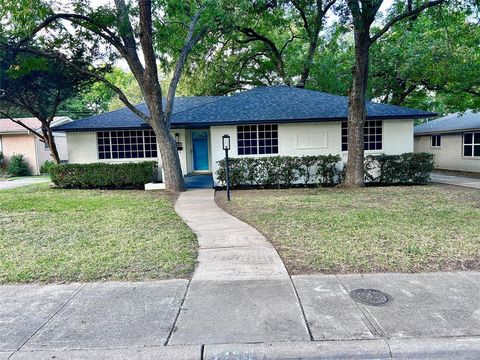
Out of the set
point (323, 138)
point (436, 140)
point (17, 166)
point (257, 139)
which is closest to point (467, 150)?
point (436, 140)

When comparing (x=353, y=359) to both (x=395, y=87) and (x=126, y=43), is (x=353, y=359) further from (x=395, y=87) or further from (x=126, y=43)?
(x=395, y=87)

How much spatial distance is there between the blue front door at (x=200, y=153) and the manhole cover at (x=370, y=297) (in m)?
13.3

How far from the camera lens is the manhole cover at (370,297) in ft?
12.1

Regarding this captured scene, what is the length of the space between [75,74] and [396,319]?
1689cm

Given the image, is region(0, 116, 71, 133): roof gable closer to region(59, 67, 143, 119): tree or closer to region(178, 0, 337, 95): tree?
region(178, 0, 337, 95): tree

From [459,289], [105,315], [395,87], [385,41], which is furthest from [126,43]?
[395,87]

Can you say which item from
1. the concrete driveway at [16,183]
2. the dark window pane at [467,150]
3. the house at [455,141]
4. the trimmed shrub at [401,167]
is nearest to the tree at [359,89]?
the trimmed shrub at [401,167]

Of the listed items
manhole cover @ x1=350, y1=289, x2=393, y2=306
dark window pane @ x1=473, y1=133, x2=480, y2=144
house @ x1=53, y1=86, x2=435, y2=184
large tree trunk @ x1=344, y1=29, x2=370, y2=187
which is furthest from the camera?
dark window pane @ x1=473, y1=133, x2=480, y2=144

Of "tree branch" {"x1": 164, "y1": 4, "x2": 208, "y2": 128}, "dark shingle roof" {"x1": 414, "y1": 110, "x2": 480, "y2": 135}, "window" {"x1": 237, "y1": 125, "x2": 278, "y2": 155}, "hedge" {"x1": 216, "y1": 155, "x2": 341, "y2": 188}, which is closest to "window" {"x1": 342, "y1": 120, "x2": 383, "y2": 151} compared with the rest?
"hedge" {"x1": 216, "y1": 155, "x2": 341, "y2": 188}

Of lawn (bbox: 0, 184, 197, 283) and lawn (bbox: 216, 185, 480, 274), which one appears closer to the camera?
lawn (bbox: 0, 184, 197, 283)

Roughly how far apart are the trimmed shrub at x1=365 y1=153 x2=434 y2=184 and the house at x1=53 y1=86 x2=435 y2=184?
0.90 metres

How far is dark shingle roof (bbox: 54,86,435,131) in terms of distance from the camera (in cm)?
1385

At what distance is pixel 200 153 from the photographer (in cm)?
1672

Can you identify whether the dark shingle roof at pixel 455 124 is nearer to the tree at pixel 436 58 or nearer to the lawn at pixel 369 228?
the tree at pixel 436 58
